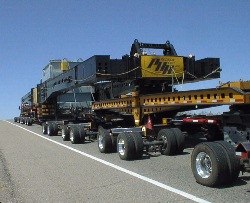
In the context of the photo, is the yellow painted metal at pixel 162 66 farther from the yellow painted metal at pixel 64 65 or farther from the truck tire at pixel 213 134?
the yellow painted metal at pixel 64 65

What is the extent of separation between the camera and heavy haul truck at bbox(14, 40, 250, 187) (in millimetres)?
6505

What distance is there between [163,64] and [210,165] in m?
5.98

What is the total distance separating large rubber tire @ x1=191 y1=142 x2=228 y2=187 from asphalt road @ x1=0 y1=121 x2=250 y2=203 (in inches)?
5.8

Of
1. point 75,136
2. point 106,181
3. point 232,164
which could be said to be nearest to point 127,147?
point 106,181

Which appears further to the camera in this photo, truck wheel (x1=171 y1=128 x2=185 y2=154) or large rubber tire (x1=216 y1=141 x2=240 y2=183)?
truck wheel (x1=171 y1=128 x2=185 y2=154)

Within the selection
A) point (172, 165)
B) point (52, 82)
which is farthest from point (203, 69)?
point (52, 82)

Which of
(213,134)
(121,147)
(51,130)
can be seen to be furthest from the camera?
(51,130)

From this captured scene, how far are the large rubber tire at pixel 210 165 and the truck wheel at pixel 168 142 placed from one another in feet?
9.43

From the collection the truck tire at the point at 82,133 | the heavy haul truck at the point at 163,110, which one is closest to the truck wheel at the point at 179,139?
the heavy haul truck at the point at 163,110

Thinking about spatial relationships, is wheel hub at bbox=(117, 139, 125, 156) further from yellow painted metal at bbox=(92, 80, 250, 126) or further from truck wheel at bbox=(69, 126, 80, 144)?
truck wheel at bbox=(69, 126, 80, 144)

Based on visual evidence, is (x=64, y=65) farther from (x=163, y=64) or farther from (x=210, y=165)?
(x=210, y=165)

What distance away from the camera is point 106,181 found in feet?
23.2

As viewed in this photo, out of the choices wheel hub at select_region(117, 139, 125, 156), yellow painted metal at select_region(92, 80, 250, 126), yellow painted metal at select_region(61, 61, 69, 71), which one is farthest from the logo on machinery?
yellow painted metal at select_region(61, 61, 69, 71)

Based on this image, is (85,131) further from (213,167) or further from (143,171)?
(213,167)
